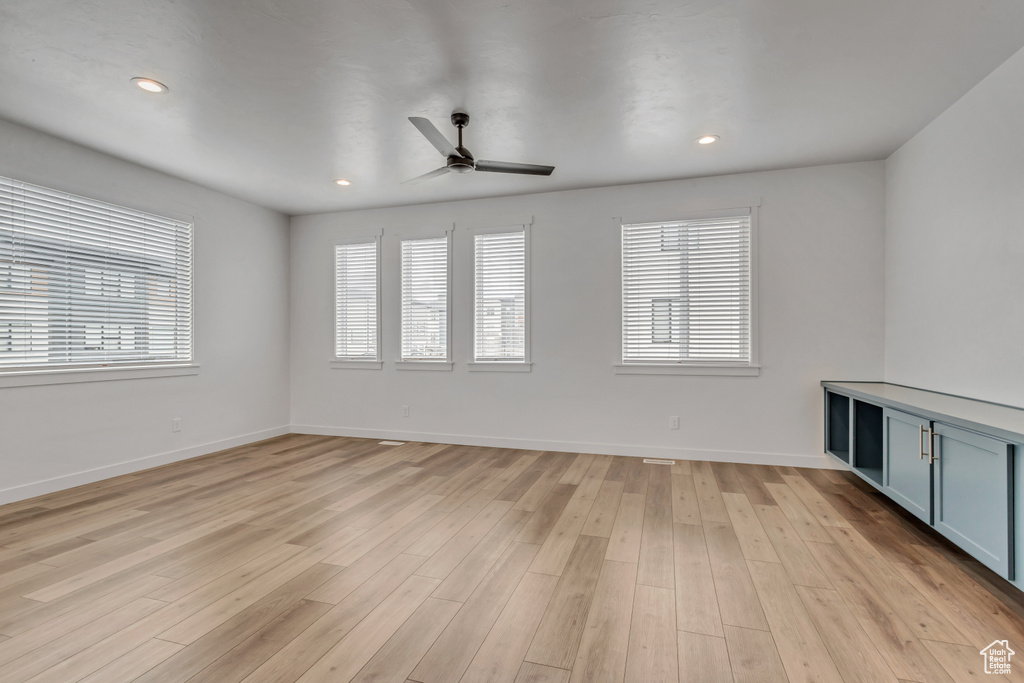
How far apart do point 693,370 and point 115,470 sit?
17.5ft

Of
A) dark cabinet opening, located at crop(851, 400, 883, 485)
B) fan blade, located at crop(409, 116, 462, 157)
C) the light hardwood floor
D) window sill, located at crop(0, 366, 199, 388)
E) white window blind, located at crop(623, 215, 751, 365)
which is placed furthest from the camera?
white window blind, located at crop(623, 215, 751, 365)

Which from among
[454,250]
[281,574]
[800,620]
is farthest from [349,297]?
[800,620]

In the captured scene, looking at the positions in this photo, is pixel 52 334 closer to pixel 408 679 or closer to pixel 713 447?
pixel 408 679

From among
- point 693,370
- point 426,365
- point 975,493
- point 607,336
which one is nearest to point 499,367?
point 426,365

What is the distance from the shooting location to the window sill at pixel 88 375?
3611 mm

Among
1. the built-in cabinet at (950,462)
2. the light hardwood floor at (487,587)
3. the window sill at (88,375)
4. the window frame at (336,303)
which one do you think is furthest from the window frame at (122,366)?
the built-in cabinet at (950,462)

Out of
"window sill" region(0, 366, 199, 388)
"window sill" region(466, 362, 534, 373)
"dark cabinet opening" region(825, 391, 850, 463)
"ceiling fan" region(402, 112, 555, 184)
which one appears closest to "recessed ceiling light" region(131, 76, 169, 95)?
"ceiling fan" region(402, 112, 555, 184)

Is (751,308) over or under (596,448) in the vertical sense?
over

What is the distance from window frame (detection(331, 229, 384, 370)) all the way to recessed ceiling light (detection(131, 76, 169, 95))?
2931 mm

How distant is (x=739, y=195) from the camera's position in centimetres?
469

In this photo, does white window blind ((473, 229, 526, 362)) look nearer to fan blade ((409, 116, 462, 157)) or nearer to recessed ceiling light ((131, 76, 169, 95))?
fan blade ((409, 116, 462, 157))

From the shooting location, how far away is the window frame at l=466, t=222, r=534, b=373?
5316 millimetres

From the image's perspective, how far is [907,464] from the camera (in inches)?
116

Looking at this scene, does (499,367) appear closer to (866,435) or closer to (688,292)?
(688,292)
